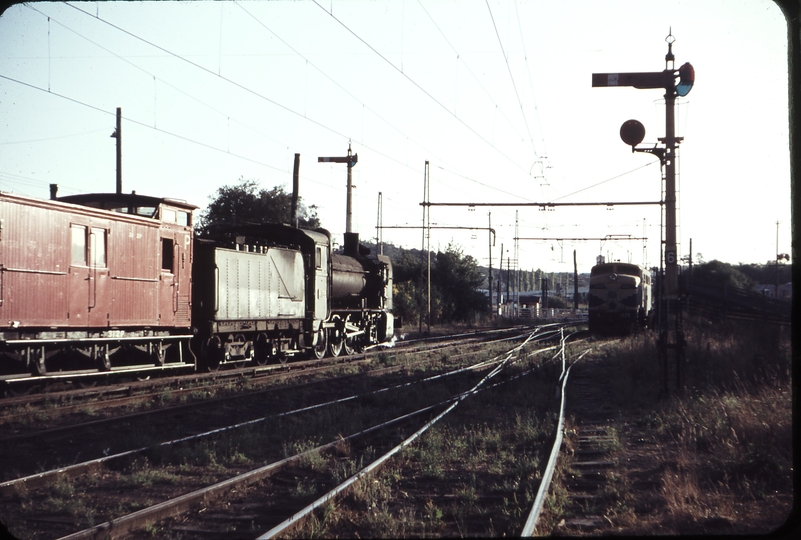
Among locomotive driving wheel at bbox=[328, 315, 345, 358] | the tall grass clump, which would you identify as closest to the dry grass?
the tall grass clump

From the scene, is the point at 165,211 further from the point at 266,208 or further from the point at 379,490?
the point at 266,208

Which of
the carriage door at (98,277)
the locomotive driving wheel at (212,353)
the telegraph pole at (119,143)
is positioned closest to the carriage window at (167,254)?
the carriage door at (98,277)

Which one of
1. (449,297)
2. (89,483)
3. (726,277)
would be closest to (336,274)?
(89,483)

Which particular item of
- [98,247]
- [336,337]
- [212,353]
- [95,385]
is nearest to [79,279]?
[98,247]

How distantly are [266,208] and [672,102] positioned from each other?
3827cm

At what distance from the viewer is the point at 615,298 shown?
33844mm

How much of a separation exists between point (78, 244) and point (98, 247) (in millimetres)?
507

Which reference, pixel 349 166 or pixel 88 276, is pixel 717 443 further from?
pixel 349 166

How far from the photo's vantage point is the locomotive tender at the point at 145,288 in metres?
12.1

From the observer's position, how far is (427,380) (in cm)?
1653

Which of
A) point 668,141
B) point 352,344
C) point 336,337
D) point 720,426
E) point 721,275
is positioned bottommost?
point 352,344

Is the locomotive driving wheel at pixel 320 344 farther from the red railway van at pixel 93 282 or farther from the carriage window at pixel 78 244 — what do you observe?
the carriage window at pixel 78 244

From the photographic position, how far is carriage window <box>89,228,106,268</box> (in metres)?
13.5

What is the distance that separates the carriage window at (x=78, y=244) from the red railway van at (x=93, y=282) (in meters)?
0.02
